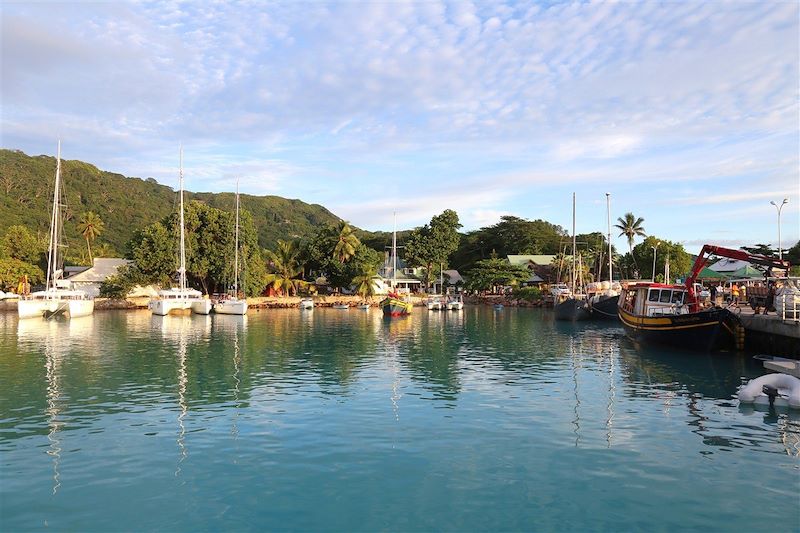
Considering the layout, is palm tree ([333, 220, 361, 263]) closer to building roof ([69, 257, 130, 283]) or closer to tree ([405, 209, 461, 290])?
tree ([405, 209, 461, 290])

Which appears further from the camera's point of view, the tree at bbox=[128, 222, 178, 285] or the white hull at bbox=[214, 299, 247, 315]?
the tree at bbox=[128, 222, 178, 285]

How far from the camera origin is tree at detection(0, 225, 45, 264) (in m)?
89.7

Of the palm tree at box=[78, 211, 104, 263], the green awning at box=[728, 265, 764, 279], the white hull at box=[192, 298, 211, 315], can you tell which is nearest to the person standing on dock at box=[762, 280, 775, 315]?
the green awning at box=[728, 265, 764, 279]

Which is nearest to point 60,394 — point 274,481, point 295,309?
point 274,481

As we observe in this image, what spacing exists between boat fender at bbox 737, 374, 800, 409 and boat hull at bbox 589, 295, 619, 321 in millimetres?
41383

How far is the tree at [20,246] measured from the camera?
89.7 m

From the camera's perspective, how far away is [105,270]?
90500 mm

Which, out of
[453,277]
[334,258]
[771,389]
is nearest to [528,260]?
[453,277]

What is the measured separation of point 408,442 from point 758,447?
8890 millimetres

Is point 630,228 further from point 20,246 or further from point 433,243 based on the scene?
point 20,246

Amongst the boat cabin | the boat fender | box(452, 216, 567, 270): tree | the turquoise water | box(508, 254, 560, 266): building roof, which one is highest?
box(452, 216, 567, 270): tree

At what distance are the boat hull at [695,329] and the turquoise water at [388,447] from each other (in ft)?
8.77

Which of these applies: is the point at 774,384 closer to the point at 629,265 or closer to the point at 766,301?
the point at 766,301

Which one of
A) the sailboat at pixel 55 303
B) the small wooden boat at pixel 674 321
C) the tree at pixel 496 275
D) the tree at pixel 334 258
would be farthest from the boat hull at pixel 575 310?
the sailboat at pixel 55 303
